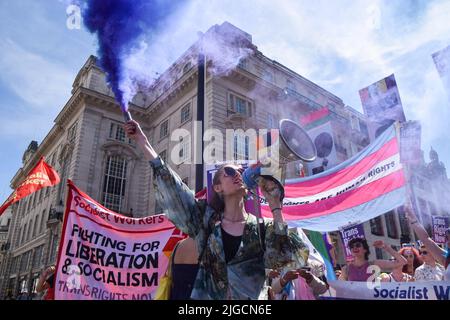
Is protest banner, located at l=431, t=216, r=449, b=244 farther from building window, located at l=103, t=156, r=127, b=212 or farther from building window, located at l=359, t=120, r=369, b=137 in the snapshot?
building window, located at l=103, t=156, r=127, b=212

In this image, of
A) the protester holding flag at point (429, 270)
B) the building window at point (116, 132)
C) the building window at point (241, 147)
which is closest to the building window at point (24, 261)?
the building window at point (116, 132)

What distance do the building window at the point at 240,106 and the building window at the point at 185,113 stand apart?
2968 mm

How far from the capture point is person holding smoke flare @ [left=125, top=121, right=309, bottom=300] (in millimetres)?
1978

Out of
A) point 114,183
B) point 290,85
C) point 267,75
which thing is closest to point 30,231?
point 114,183

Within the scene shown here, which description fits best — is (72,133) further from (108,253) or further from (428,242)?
(428,242)

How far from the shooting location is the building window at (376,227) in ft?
94.2

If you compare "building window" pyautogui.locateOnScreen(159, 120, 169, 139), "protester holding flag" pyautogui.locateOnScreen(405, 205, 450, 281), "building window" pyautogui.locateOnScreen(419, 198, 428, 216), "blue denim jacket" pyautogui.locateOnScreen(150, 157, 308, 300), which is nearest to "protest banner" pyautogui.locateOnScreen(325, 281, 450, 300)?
"protester holding flag" pyautogui.locateOnScreen(405, 205, 450, 281)

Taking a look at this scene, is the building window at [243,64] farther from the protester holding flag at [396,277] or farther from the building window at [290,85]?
the protester holding flag at [396,277]

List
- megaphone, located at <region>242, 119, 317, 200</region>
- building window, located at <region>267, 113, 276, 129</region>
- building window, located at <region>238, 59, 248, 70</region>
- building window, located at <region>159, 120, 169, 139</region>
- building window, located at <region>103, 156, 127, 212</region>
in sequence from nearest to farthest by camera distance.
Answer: megaphone, located at <region>242, 119, 317, 200</region>, building window, located at <region>238, 59, 248, 70</region>, building window, located at <region>267, 113, 276, 129</region>, building window, located at <region>103, 156, 127, 212</region>, building window, located at <region>159, 120, 169, 139</region>

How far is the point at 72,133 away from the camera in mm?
27609

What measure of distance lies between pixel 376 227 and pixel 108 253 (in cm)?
2943

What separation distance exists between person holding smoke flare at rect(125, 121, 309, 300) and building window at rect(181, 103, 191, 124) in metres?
20.4

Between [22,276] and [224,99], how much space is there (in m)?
28.2

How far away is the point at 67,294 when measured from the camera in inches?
172
